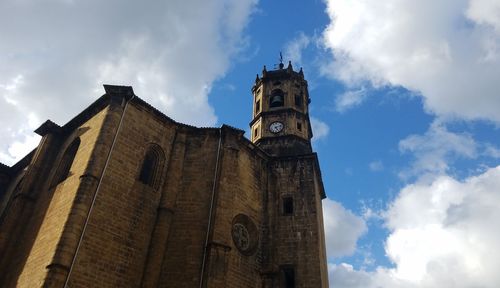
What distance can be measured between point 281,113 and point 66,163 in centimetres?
1255

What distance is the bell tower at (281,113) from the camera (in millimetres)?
22859

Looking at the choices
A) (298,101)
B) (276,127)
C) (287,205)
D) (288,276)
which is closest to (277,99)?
(298,101)

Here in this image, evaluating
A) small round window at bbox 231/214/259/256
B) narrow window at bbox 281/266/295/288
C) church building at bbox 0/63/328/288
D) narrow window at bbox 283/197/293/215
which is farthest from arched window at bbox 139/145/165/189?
narrow window at bbox 281/266/295/288

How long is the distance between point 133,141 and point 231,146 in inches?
167

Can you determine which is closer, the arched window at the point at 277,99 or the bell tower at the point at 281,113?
the bell tower at the point at 281,113

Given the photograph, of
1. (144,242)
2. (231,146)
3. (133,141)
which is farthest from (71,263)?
(231,146)

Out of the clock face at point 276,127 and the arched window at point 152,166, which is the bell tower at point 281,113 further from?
the arched window at point 152,166

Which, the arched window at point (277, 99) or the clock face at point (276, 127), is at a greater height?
the arched window at point (277, 99)

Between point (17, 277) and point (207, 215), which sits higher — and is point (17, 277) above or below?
below

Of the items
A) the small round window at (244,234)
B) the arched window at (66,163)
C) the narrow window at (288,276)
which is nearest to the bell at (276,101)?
the small round window at (244,234)

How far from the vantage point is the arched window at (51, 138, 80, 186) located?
16094 mm

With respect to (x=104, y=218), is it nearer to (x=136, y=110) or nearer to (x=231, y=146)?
(x=136, y=110)

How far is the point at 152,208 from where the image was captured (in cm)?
1514

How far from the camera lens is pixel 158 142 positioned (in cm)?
1684
